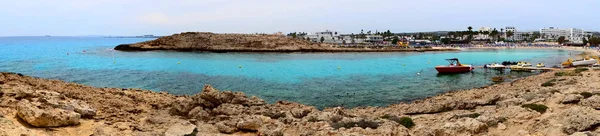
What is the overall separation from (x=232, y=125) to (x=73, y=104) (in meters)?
4.82

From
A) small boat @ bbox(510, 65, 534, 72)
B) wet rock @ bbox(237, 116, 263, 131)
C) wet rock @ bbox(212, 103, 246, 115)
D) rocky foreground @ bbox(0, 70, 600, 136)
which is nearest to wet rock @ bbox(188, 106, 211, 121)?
rocky foreground @ bbox(0, 70, 600, 136)

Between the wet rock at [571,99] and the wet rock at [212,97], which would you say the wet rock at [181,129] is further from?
the wet rock at [571,99]

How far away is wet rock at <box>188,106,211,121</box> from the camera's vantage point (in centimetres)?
1345

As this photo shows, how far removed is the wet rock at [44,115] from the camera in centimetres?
967

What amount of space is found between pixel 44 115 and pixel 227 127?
15.5ft

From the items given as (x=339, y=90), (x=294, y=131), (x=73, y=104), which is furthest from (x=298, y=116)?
(x=339, y=90)

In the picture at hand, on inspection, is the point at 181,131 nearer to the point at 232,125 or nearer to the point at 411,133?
the point at 232,125

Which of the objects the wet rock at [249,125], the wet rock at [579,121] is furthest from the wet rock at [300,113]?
the wet rock at [579,121]

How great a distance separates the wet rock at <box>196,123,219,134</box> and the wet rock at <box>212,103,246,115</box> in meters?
1.35

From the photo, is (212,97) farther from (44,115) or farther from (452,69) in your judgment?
(452,69)

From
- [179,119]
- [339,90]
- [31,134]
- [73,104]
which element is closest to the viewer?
[31,134]

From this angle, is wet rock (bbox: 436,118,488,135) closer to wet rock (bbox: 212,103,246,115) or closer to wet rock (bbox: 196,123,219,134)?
wet rock (bbox: 196,123,219,134)

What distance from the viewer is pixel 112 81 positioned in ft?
112

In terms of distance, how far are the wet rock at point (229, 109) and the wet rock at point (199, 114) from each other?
368mm
